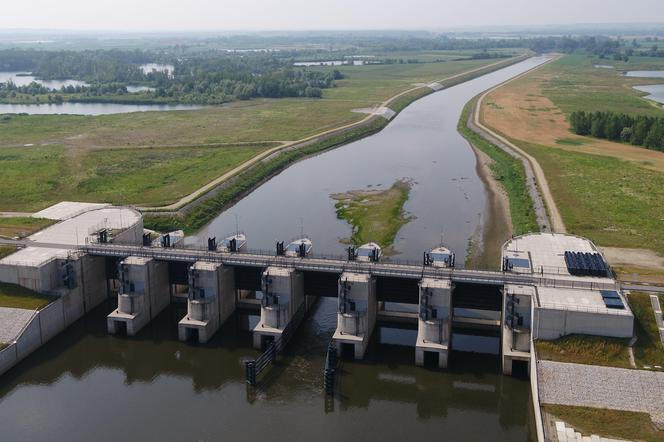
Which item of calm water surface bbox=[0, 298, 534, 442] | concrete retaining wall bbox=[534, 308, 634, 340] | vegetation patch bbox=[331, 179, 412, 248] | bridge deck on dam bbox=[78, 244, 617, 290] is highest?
bridge deck on dam bbox=[78, 244, 617, 290]

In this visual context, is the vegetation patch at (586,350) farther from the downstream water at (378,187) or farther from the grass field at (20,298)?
the grass field at (20,298)

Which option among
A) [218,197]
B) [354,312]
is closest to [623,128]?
[218,197]

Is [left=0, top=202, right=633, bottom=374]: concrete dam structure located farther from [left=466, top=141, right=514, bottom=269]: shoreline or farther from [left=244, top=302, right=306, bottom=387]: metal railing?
[left=466, top=141, right=514, bottom=269]: shoreline

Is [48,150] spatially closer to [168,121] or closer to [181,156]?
[181,156]

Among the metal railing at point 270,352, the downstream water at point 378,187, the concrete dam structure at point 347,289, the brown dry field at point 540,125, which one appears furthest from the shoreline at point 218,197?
the brown dry field at point 540,125

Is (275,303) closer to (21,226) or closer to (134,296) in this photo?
(134,296)

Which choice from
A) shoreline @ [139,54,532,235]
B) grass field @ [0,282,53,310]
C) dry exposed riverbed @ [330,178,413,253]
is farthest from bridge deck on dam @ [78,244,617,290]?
shoreline @ [139,54,532,235]

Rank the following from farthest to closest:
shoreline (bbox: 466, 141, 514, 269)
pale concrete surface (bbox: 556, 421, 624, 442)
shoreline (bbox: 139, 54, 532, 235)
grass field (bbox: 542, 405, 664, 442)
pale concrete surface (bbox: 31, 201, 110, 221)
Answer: shoreline (bbox: 139, 54, 532, 235) < shoreline (bbox: 466, 141, 514, 269) < pale concrete surface (bbox: 31, 201, 110, 221) < grass field (bbox: 542, 405, 664, 442) < pale concrete surface (bbox: 556, 421, 624, 442)
